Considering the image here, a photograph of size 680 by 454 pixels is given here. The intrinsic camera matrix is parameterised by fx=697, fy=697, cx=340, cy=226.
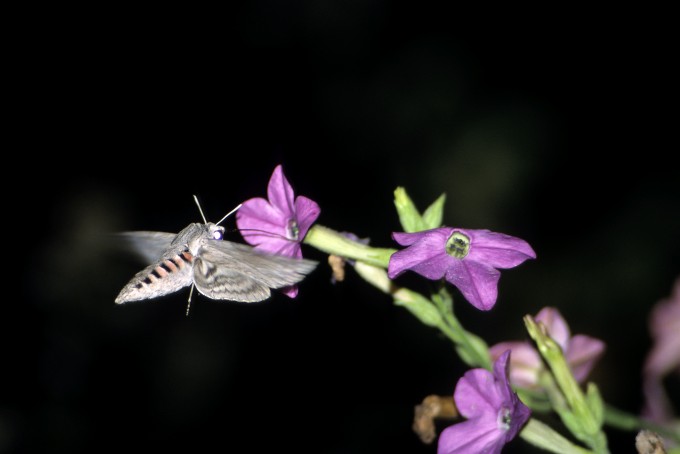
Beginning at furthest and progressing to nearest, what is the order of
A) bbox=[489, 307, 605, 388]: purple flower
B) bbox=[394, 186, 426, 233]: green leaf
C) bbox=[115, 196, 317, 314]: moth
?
bbox=[489, 307, 605, 388]: purple flower → bbox=[394, 186, 426, 233]: green leaf → bbox=[115, 196, 317, 314]: moth

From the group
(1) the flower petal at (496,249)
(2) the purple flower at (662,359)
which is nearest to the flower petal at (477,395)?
(1) the flower petal at (496,249)

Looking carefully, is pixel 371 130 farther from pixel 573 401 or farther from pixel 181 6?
pixel 573 401

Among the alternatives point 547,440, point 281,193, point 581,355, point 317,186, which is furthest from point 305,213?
point 317,186

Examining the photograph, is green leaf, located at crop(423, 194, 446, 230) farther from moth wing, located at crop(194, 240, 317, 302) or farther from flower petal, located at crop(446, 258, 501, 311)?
moth wing, located at crop(194, 240, 317, 302)

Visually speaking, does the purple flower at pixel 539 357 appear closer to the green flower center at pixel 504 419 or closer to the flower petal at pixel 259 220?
the green flower center at pixel 504 419

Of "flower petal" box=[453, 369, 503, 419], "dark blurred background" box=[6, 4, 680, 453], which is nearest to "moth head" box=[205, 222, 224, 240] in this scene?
"flower petal" box=[453, 369, 503, 419]

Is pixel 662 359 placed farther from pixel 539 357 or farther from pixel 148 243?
pixel 148 243
